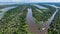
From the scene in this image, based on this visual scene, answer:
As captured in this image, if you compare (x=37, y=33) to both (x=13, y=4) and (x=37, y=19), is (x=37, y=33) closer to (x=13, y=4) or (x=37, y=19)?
(x=37, y=19)

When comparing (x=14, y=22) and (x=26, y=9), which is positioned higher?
(x=26, y=9)

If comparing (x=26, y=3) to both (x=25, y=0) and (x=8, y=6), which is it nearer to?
(x=25, y=0)

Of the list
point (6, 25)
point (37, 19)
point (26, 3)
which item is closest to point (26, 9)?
point (26, 3)

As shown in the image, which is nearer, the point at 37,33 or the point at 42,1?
the point at 37,33

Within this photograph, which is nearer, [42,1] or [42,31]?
[42,31]

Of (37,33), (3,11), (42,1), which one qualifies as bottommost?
(37,33)

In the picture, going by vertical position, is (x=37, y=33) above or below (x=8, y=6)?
below

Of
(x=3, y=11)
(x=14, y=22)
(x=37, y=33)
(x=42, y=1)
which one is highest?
(x=42, y=1)

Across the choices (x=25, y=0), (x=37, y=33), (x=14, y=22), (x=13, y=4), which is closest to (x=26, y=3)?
(x=25, y=0)
